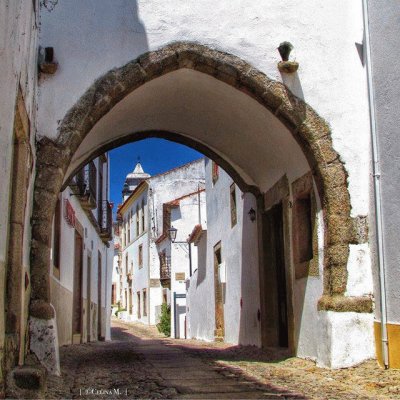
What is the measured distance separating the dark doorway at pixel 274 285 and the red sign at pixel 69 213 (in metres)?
3.46

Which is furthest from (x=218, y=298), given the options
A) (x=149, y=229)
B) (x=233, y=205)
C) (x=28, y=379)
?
(x=149, y=229)

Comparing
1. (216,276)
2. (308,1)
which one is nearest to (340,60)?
(308,1)

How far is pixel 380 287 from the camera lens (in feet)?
20.8

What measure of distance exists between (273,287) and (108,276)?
11.5m

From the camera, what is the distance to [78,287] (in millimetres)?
13211

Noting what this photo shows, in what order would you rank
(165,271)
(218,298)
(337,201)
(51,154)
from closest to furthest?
1. (51,154)
2. (337,201)
3. (218,298)
4. (165,271)

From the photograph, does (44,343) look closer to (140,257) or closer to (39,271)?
(39,271)

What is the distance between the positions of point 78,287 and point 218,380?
8008 millimetres

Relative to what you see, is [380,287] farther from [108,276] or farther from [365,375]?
[108,276]

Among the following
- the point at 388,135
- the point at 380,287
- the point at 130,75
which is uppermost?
the point at 130,75

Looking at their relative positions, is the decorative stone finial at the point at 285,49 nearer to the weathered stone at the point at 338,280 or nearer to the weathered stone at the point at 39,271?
the weathered stone at the point at 338,280

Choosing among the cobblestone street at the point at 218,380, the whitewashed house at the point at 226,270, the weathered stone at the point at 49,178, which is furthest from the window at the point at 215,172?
the weathered stone at the point at 49,178

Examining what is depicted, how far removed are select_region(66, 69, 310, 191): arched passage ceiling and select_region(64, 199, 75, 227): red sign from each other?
2.18 meters

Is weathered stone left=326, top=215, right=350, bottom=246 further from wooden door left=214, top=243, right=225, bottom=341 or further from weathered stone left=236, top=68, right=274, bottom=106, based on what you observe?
wooden door left=214, top=243, right=225, bottom=341
